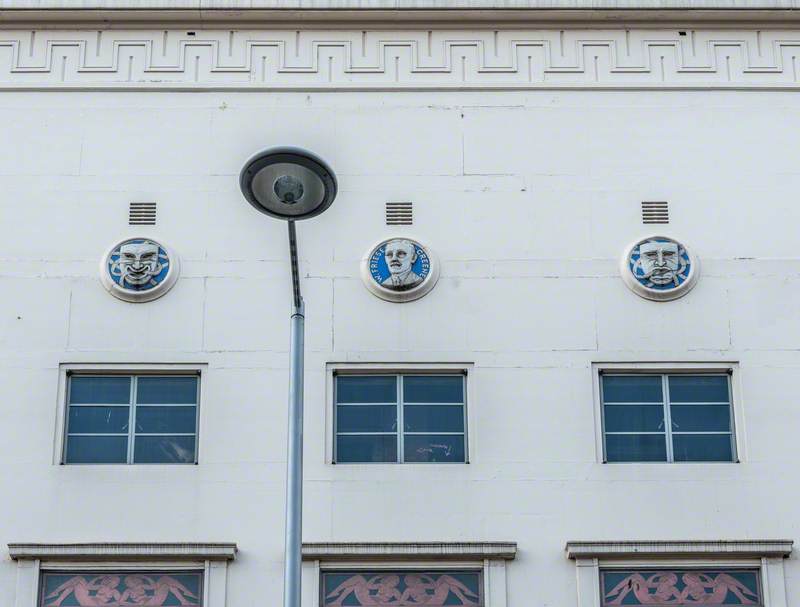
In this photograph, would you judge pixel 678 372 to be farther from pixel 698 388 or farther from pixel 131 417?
pixel 131 417

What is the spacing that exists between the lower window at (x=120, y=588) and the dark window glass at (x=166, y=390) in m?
2.02

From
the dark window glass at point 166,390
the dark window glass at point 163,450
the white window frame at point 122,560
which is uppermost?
the dark window glass at point 166,390

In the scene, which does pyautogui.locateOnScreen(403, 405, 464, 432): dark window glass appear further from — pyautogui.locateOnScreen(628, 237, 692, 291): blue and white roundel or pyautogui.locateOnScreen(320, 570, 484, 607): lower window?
pyautogui.locateOnScreen(628, 237, 692, 291): blue and white roundel

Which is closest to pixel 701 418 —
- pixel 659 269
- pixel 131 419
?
pixel 659 269

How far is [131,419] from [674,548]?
6.20m

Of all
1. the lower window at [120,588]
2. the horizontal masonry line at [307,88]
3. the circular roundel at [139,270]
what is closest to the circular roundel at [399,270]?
the horizontal masonry line at [307,88]

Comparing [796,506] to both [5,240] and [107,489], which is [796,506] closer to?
[107,489]

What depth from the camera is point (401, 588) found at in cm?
1662

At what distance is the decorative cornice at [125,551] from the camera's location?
54.0ft

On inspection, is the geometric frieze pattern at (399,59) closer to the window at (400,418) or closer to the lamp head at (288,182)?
the window at (400,418)

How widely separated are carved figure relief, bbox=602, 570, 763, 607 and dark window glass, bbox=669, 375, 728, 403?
204 centimetres

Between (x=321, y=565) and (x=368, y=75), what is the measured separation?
618 cm

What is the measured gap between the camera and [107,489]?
666 inches

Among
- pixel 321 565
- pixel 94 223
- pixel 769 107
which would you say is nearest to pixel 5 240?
pixel 94 223
